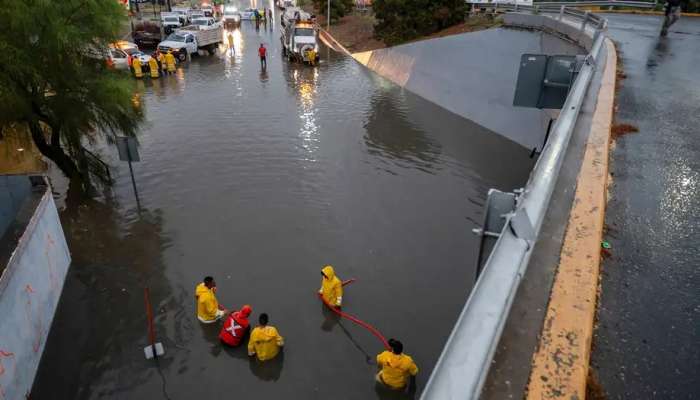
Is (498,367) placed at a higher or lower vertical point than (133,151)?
higher

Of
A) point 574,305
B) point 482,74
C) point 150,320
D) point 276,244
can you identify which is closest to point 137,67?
point 482,74

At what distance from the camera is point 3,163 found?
14523 millimetres

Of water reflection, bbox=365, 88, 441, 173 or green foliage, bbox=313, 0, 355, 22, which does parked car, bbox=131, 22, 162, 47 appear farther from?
green foliage, bbox=313, 0, 355, 22

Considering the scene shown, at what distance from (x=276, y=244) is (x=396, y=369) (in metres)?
4.97

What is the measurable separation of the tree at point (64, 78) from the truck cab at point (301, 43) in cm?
1977

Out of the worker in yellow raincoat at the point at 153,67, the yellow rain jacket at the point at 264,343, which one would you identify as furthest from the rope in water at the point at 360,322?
the worker in yellow raincoat at the point at 153,67

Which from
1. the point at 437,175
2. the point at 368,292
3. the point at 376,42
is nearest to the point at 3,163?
the point at 368,292

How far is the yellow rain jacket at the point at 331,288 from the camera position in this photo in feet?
27.4

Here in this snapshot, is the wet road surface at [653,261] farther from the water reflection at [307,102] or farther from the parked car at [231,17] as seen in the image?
the parked car at [231,17]

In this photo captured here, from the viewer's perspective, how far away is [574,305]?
2.97 metres

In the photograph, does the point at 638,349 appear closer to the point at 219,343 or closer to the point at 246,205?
the point at 219,343

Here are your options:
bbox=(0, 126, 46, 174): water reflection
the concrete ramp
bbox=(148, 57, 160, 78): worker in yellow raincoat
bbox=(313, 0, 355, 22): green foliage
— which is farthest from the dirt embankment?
bbox=(0, 126, 46, 174): water reflection

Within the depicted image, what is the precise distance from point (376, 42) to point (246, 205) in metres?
28.0

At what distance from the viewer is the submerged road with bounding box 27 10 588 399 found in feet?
24.2
